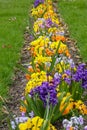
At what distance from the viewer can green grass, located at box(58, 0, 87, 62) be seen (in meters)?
11.4

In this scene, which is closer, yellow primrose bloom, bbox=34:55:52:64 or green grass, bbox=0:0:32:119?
yellow primrose bloom, bbox=34:55:52:64

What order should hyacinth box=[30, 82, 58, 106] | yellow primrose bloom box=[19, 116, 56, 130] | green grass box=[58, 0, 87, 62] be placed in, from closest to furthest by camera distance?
yellow primrose bloom box=[19, 116, 56, 130], hyacinth box=[30, 82, 58, 106], green grass box=[58, 0, 87, 62]

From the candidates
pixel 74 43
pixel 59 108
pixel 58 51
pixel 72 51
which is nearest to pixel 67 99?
pixel 59 108

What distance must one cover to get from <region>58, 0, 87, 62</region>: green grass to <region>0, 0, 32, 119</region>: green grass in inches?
56.2

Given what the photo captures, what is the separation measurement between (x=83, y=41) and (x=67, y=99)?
570 cm

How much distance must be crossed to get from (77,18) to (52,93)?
969cm

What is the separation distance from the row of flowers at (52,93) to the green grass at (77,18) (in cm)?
202

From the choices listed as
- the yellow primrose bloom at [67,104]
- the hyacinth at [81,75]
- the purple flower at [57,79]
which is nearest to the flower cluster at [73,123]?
the yellow primrose bloom at [67,104]

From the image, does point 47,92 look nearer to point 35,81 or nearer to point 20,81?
point 35,81

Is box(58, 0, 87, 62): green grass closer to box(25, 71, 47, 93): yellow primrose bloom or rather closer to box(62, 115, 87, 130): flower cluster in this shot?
A: box(25, 71, 47, 93): yellow primrose bloom

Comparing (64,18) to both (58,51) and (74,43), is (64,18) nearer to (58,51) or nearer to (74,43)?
(74,43)

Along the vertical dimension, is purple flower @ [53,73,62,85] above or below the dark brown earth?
above

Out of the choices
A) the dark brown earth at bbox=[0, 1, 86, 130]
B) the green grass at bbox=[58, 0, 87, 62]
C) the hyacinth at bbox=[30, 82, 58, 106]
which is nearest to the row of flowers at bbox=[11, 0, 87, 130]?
the hyacinth at bbox=[30, 82, 58, 106]

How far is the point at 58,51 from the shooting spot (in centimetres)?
791
